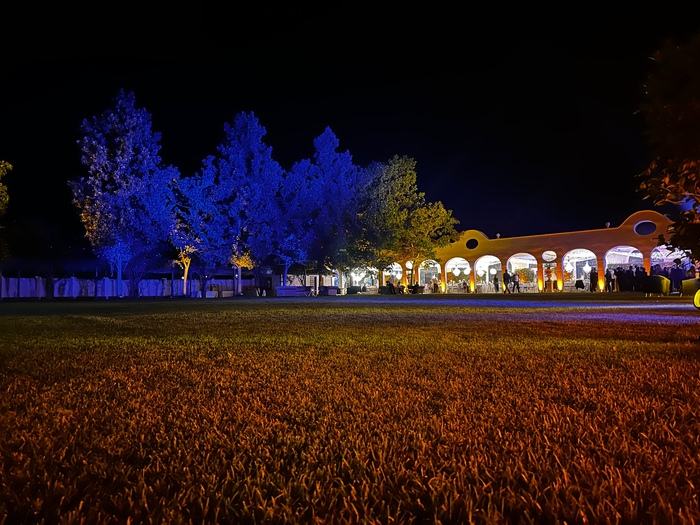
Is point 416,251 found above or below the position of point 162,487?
above

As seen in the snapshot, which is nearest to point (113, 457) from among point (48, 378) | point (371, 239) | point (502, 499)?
point (502, 499)

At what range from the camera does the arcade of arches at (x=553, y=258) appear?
3912cm

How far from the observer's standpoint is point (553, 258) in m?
45.2

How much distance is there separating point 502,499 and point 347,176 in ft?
121

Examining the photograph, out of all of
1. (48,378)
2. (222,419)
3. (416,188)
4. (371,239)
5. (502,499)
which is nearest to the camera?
(502,499)

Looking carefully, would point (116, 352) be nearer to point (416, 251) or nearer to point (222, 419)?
point (222, 419)

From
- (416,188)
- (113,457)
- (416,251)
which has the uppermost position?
(416,188)

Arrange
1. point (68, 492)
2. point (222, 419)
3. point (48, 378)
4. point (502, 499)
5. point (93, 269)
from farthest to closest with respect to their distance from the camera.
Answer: point (93, 269), point (48, 378), point (222, 419), point (68, 492), point (502, 499)

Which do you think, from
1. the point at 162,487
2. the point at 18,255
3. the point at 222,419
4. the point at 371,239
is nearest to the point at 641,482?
the point at 162,487

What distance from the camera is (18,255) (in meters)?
40.6

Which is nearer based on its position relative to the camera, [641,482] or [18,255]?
[641,482]

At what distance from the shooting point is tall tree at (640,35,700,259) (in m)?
6.89

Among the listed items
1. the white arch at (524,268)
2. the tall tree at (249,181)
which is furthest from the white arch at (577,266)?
the tall tree at (249,181)

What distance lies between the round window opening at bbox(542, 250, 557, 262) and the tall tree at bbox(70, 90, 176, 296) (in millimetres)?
30225
